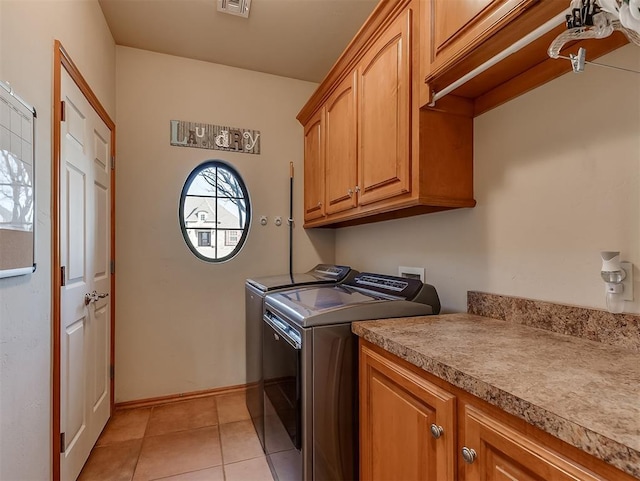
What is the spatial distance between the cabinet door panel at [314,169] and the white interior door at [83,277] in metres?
1.42

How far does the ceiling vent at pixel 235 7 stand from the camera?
201cm

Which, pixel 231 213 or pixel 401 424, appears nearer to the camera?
pixel 401 424

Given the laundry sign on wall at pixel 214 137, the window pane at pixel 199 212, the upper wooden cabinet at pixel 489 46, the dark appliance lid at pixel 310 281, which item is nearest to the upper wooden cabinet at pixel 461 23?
the upper wooden cabinet at pixel 489 46

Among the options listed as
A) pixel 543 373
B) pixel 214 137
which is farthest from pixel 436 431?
pixel 214 137

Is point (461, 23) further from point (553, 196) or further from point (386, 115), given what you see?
point (553, 196)

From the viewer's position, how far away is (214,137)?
8.81 feet

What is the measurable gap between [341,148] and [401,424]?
1563mm

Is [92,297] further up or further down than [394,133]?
further down

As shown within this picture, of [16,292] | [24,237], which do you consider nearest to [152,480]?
[16,292]

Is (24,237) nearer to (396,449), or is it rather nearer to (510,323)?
(396,449)

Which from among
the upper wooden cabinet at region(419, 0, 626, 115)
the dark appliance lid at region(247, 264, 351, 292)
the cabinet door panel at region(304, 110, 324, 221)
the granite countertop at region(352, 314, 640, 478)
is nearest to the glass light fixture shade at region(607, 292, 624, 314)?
the granite countertop at region(352, 314, 640, 478)

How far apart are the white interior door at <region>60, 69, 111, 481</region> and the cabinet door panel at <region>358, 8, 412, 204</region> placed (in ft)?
4.69

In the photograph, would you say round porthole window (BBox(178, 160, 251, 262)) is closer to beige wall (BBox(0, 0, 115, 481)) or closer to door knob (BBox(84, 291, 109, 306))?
door knob (BBox(84, 291, 109, 306))

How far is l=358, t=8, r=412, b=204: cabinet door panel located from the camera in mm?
1460
